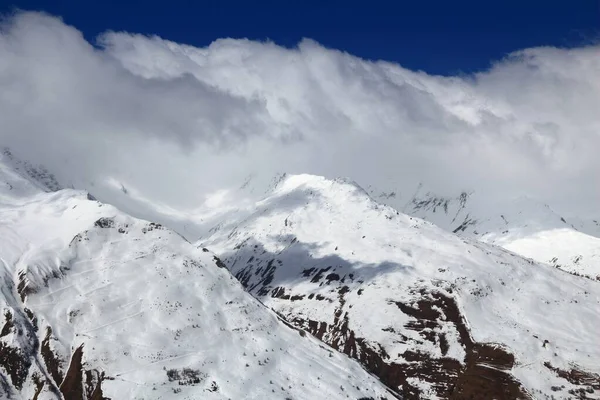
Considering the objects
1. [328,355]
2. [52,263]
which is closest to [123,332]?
[52,263]

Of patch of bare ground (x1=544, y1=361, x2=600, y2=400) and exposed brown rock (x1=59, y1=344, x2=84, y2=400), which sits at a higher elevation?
patch of bare ground (x1=544, y1=361, x2=600, y2=400)

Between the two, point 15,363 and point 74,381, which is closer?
point 15,363

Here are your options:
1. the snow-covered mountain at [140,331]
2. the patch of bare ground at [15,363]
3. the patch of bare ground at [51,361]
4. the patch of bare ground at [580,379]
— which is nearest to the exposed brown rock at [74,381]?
the snow-covered mountain at [140,331]

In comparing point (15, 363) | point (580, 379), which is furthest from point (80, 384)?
point (580, 379)

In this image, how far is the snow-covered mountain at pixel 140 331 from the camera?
463ft

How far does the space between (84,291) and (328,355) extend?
2711 inches

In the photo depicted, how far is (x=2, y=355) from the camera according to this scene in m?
140

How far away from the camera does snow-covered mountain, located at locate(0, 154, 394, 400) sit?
141 meters

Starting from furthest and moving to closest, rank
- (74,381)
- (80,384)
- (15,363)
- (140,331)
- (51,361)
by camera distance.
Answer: (140,331)
(51,361)
(74,381)
(15,363)
(80,384)

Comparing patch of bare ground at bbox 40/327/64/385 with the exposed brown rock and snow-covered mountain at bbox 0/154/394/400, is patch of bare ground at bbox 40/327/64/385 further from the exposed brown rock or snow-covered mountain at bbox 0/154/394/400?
the exposed brown rock

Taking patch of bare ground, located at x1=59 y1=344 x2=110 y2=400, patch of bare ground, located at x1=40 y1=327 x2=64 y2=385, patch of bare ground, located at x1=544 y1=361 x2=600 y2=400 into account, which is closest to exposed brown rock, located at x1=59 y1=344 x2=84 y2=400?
patch of bare ground, located at x1=59 y1=344 x2=110 y2=400

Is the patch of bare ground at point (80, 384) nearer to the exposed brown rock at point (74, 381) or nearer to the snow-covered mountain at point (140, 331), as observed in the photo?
the exposed brown rock at point (74, 381)

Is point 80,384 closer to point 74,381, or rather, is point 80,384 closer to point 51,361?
point 74,381

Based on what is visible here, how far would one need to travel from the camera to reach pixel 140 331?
6176 inches
